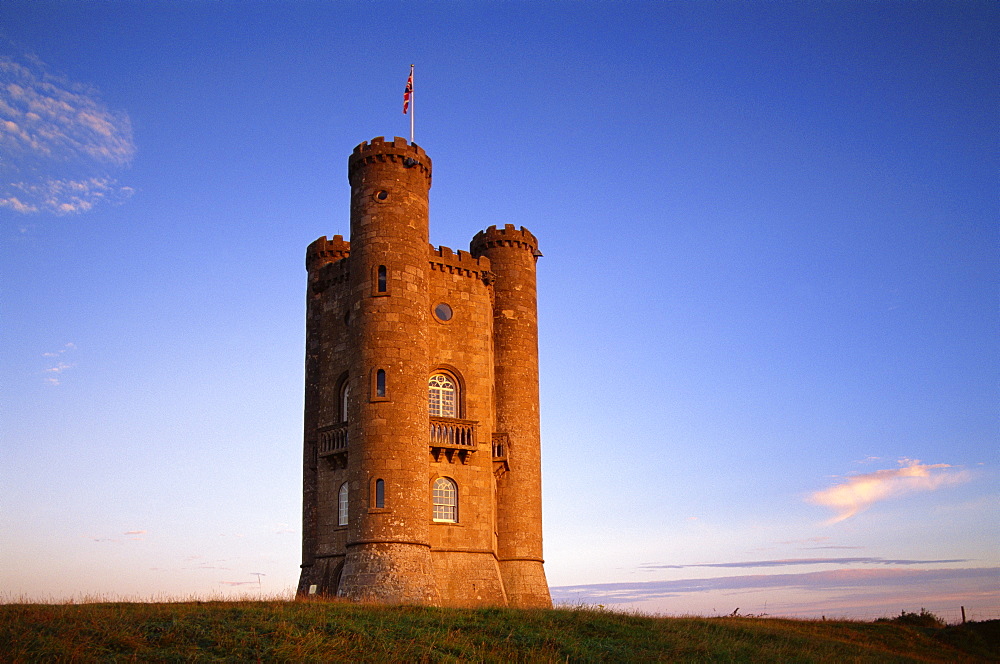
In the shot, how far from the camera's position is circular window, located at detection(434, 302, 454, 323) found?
39188 mm

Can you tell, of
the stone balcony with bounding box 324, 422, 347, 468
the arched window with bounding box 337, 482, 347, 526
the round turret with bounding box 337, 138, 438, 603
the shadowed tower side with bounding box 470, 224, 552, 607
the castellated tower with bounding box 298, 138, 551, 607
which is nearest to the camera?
the round turret with bounding box 337, 138, 438, 603

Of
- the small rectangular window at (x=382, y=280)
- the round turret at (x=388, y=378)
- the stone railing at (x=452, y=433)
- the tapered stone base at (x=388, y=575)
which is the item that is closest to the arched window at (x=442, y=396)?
the stone railing at (x=452, y=433)

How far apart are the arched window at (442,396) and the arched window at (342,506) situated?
463 cm

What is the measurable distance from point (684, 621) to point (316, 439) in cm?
1680

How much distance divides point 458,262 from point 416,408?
27.4ft

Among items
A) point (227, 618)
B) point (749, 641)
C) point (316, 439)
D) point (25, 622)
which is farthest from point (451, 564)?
point (25, 622)

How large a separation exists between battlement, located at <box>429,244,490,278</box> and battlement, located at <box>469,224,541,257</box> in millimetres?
2179

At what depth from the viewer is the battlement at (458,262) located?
39719 mm

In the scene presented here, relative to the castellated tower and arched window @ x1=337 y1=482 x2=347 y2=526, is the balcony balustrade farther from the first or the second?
arched window @ x1=337 y1=482 x2=347 y2=526

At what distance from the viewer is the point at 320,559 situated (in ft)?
121

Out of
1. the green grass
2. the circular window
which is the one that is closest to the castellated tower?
the circular window

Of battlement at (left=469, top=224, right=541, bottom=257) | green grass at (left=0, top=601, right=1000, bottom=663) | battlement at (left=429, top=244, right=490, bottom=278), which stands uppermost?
battlement at (left=469, top=224, right=541, bottom=257)

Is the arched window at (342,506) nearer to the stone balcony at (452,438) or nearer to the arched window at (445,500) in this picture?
the arched window at (445,500)

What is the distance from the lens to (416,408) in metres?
34.4
